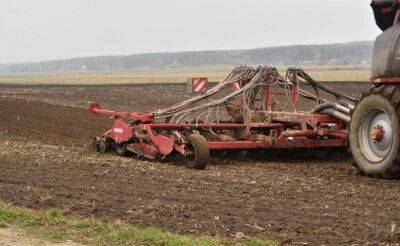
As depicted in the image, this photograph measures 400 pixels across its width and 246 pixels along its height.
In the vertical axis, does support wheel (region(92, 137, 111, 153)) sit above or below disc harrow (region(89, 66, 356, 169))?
below

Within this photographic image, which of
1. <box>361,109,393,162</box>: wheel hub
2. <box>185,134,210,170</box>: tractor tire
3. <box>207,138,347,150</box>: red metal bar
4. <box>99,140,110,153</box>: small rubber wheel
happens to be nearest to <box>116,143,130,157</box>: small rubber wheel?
<box>99,140,110,153</box>: small rubber wheel

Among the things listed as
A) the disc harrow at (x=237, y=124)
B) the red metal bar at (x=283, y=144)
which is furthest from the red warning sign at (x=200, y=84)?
the red metal bar at (x=283, y=144)

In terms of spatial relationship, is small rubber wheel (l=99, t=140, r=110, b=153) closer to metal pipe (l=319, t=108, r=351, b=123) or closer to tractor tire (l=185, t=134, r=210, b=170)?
tractor tire (l=185, t=134, r=210, b=170)

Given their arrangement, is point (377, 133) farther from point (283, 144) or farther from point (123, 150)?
point (123, 150)

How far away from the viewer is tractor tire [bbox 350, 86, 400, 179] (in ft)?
27.8

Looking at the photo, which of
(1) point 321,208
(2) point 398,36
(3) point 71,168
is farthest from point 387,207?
(3) point 71,168

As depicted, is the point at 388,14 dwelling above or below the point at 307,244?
above

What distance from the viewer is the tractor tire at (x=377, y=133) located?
333 inches

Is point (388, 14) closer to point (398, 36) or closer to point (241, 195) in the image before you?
point (398, 36)

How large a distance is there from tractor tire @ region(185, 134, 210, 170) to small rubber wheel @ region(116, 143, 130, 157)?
5.53ft

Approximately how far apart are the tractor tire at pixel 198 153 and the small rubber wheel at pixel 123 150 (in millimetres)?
1684

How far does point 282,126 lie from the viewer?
11.8m

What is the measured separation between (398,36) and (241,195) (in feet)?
9.91

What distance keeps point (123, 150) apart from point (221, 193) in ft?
13.8
